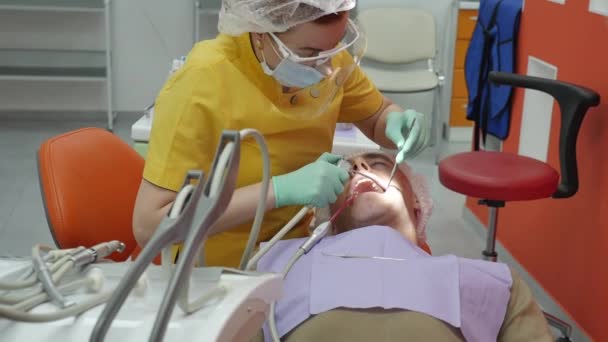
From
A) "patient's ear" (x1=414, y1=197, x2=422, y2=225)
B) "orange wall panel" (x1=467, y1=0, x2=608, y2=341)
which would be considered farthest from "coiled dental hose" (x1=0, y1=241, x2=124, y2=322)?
"orange wall panel" (x1=467, y1=0, x2=608, y2=341)

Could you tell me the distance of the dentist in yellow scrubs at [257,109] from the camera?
1.40 meters

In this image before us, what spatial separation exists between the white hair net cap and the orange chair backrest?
1.46ft

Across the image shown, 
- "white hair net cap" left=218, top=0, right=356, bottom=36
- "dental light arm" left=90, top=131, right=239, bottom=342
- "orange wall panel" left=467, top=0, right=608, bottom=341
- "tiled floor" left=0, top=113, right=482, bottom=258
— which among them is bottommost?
"tiled floor" left=0, top=113, right=482, bottom=258

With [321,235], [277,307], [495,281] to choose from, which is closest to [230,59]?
[321,235]

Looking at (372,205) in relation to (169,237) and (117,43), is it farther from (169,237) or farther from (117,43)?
(117,43)

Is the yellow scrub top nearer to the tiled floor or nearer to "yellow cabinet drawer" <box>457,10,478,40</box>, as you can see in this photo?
the tiled floor

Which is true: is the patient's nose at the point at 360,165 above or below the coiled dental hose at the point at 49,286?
below

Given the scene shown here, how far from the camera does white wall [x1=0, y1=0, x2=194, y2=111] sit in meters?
4.78

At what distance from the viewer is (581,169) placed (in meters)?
2.30

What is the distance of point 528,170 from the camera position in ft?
7.03

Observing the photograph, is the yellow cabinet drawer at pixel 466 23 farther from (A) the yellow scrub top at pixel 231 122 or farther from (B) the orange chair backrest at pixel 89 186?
(B) the orange chair backrest at pixel 89 186

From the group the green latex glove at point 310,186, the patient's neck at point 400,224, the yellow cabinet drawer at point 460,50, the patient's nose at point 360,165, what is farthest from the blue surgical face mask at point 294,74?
the yellow cabinet drawer at point 460,50

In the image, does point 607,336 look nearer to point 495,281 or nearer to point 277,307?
point 495,281

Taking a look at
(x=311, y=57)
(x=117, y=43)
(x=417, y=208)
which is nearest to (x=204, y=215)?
(x=311, y=57)
